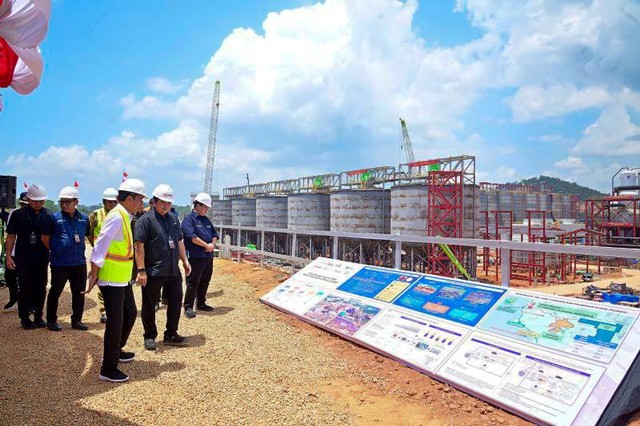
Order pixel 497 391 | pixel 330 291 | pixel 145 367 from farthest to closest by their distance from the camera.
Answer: pixel 330 291, pixel 145 367, pixel 497 391

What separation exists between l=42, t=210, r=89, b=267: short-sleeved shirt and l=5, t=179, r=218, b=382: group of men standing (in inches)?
0.5

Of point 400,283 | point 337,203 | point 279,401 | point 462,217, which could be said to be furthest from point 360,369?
point 337,203

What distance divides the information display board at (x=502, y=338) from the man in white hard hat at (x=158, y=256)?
2.14 meters

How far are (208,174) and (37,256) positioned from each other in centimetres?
8095

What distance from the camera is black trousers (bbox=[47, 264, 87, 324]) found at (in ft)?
20.1

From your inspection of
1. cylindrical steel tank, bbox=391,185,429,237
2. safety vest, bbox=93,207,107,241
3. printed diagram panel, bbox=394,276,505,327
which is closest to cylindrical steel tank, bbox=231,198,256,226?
cylindrical steel tank, bbox=391,185,429,237

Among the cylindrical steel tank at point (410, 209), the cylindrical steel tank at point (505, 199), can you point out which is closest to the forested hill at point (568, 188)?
the cylindrical steel tank at point (505, 199)

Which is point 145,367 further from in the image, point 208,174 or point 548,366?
point 208,174

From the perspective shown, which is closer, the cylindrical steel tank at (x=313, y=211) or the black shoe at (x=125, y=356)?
the black shoe at (x=125, y=356)

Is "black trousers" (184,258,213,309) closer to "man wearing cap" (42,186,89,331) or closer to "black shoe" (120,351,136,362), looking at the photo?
"man wearing cap" (42,186,89,331)

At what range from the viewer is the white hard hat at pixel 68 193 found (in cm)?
620

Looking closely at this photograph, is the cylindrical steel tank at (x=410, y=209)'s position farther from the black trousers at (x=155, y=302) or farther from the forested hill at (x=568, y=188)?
the forested hill at (x=568, y=188)

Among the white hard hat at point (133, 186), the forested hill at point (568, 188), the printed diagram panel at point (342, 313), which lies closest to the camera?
the white hard hat at point (133, 186)

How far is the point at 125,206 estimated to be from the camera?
15.1ft
